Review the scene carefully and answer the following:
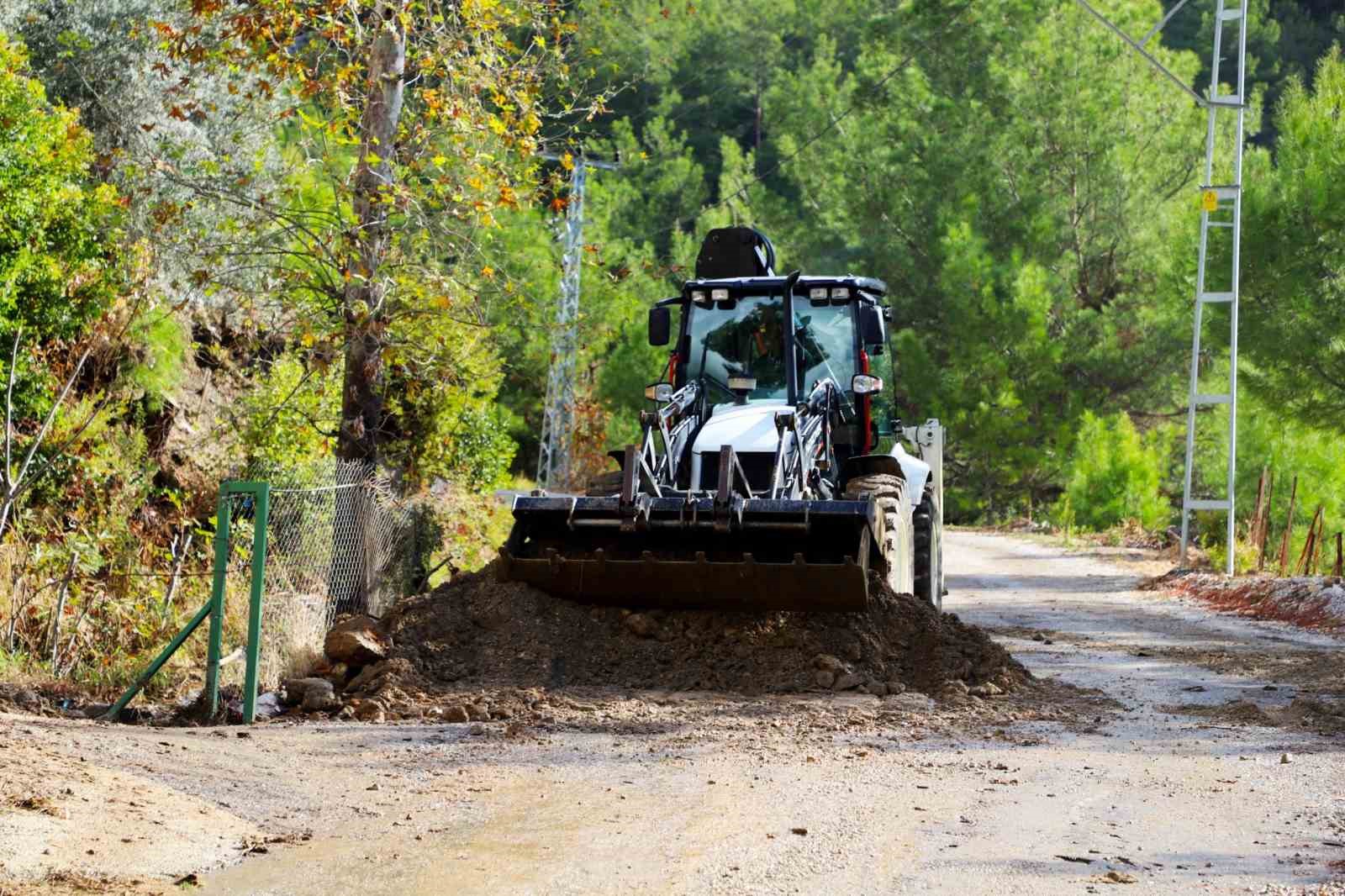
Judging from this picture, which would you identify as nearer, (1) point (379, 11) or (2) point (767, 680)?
(2) point (767, 680)

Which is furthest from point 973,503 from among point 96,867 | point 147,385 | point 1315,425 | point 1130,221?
point 96,867

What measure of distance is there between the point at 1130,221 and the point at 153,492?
30.2 metres

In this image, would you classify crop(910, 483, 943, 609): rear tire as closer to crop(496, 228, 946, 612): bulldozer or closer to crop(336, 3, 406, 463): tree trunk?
crop(496, 228, 946, 612): bulldozer

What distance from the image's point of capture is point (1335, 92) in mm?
22906

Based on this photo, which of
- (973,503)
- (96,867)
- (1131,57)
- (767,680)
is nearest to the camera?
(96,867)

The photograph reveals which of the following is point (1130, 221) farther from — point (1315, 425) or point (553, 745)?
point (553, 745)

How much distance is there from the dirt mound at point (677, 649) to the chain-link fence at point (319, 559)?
102 cm

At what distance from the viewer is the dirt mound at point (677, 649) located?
35.4ft

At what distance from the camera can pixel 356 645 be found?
10984 mm

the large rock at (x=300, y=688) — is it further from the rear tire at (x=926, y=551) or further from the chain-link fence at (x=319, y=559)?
the rear tire at (x=926, y=551)

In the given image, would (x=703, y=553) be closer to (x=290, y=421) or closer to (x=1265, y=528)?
(x=290, y=421)

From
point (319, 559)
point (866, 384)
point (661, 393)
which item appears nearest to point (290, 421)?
point (319, 559)

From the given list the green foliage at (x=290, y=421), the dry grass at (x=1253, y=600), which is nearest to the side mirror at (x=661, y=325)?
the green foliage at (x=290, y=421)

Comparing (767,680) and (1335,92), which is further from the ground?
(1335,92)
